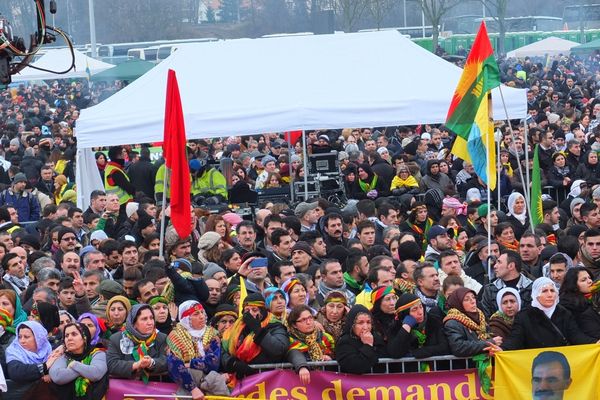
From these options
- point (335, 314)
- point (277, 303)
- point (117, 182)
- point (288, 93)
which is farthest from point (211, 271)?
point (117, 182)

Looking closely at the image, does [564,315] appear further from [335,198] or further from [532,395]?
[335,198]

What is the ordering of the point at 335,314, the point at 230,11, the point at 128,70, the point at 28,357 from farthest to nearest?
the point at 230,11
the point at 128,70
the point at 335,314
the point at 28,357

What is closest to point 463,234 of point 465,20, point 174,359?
point 174,359

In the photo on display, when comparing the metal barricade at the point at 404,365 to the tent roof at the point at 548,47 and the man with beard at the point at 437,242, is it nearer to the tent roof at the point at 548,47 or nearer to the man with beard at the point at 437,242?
the man with beard at the point at 437,242

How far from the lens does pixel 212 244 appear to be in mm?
12133

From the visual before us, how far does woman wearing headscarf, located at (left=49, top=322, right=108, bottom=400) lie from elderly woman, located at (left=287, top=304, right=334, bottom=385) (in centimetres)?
119

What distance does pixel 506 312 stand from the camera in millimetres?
9391

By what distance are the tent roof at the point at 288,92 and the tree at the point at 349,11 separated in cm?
4569

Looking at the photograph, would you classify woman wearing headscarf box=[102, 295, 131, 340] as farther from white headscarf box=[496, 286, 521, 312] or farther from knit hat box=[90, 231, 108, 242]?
knit hat box=[90, 231, 108, 242]

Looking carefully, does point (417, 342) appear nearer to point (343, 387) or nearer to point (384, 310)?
point (384, 310)

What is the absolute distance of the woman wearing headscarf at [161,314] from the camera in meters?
9.46

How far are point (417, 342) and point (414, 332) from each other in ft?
0.30

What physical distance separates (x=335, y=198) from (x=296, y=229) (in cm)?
516

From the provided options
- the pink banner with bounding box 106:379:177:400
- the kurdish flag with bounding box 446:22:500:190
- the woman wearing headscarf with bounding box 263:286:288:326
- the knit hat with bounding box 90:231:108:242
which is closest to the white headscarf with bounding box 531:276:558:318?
the woman wearing headscarf with bounding box 263:286:288:326
